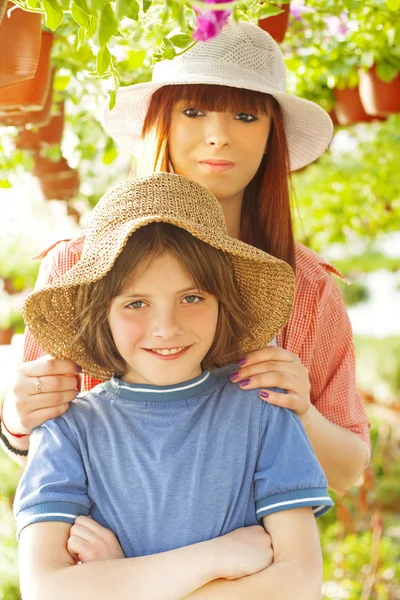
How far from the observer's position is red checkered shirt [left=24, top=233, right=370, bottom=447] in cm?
210

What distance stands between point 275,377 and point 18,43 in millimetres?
839

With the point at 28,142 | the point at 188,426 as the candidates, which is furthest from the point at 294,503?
the point at 28,142

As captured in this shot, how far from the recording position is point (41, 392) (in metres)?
1.66

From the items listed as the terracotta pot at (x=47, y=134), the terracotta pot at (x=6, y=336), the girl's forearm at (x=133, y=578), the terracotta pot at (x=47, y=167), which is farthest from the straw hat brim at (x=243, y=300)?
the terracotta pot at (x=6, y=336)

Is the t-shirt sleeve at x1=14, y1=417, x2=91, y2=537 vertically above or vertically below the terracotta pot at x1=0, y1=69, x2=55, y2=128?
below

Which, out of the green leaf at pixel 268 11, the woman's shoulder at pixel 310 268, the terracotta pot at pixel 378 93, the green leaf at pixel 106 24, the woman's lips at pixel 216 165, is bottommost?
the woman's shoulder at pixel 310 268

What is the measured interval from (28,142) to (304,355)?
5.37 ft

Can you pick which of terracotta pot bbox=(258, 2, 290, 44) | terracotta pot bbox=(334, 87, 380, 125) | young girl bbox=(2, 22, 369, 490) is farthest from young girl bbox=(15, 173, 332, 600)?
terracotta pot bbox=(334, 87, 380, 125)

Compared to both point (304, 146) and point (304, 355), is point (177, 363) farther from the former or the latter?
point (304, 146)

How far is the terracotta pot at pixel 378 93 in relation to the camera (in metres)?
3.57

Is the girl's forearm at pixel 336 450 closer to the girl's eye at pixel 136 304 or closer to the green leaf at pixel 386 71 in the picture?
the girl's eye at pixel 136 304

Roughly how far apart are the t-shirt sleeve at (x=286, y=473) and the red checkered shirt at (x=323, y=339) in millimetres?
520

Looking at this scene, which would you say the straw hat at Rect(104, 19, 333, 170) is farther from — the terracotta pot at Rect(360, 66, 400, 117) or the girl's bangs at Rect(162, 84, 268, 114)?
the terracotta pot at Rect(360, 66, 400, 117)

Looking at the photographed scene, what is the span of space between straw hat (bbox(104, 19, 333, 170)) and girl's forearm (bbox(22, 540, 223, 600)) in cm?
99
